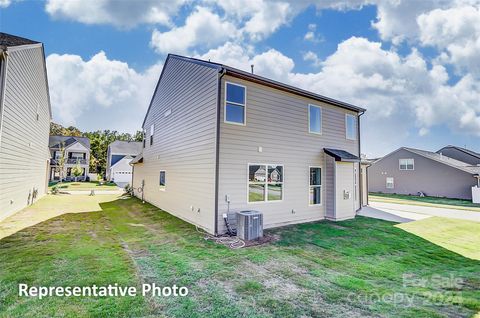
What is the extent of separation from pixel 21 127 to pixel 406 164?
30471 millimetres

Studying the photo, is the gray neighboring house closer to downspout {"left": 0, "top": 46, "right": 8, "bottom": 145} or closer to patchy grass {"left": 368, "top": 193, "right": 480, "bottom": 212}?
downspout {"left": 0, "top": 46, "right": 8, "bottom": 145}

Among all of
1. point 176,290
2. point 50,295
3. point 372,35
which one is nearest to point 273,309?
point 176,290

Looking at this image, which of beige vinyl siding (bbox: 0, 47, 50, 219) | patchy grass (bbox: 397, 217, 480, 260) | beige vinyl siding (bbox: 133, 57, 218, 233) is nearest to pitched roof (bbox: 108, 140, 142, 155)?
beige vinyl siding (bbox: 0, 47, 50, 219)

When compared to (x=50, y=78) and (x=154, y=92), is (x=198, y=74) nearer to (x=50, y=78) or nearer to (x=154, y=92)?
(x=154, y=92)

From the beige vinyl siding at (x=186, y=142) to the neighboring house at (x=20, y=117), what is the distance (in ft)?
18.0

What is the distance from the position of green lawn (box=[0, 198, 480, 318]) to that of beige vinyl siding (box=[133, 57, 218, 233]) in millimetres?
1425

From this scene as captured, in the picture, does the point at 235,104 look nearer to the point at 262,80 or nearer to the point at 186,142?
the point at 262,80

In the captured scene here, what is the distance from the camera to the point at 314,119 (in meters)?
9.84

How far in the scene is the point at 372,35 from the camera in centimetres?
1262

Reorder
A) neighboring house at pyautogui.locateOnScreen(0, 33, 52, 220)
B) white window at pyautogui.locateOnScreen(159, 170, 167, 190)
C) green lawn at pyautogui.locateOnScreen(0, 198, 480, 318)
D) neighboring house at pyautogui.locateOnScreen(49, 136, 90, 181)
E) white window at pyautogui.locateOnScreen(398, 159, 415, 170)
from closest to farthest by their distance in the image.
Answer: green lawn at pyautogui.locateOnScreen(0, 198, 480, 318)
neighboring house at pyautogui.locateOnScreen(0, 33, 52, 220)
white window at pyautogui.locateOnScreen(159, 170, 167, 190)
white window at pyautogui.locateOnScreen(398, 159, 415, 170)
neighboring house at pyautogui.locateOnScreen(49, 136, 90, 181)

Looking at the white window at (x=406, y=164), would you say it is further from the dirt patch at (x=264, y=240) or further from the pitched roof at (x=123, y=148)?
the pitched roof at (x=123, y=148)

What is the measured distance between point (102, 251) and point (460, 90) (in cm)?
2928

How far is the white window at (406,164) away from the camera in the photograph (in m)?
23.8

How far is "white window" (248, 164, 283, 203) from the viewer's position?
25.4ft
